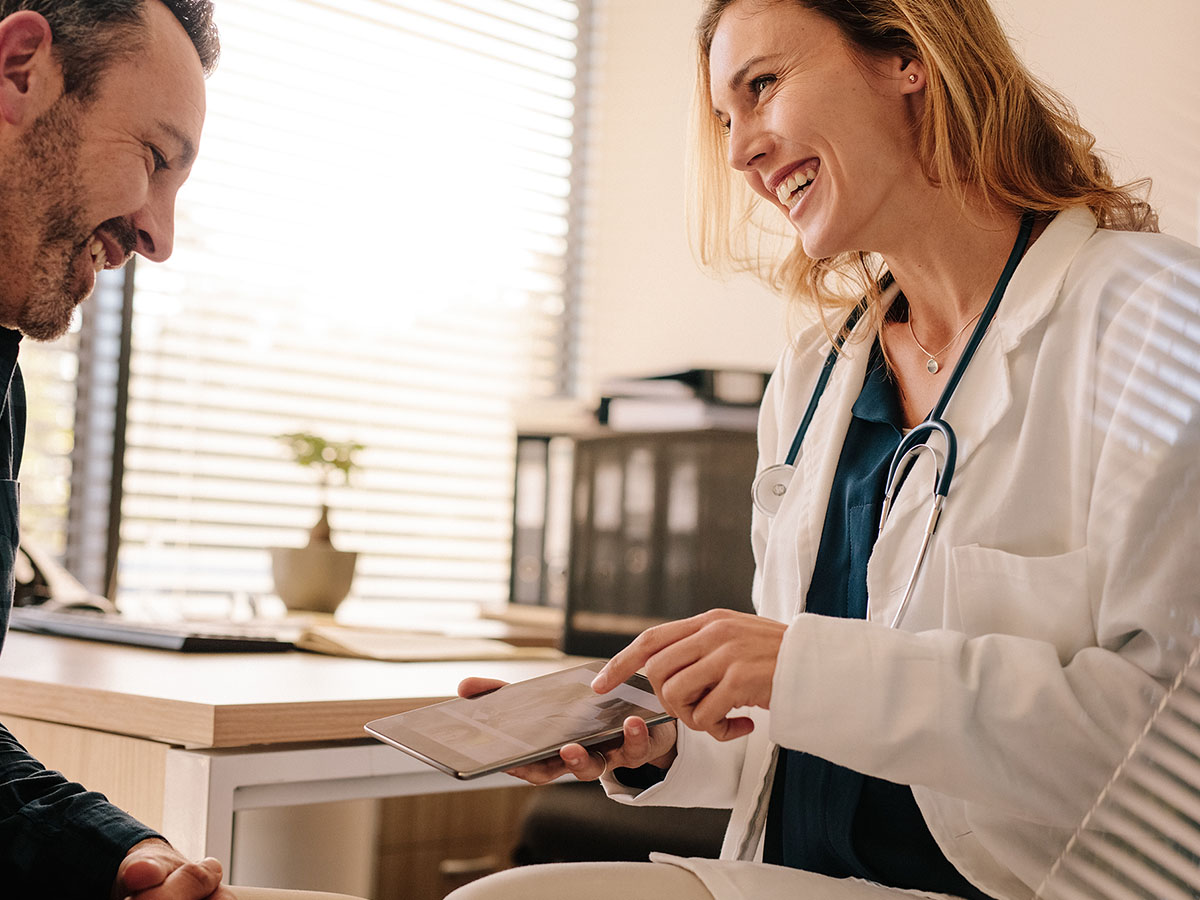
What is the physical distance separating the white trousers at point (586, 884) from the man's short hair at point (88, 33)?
0.73 meters

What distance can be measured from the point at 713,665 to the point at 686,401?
1400mm

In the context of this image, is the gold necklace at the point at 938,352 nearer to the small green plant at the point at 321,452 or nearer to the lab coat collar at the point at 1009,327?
the lab coat collar at the point at 1009,327

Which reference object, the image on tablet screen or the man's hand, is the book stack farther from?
the man's hand

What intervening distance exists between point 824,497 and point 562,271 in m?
2.34

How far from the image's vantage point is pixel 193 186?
274 cm

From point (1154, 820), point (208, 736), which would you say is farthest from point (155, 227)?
point (1154, 820)

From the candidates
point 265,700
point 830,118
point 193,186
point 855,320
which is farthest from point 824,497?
point 193,186

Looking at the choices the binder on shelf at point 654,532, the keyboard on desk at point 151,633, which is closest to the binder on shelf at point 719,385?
the binder on shelf at point 654,532

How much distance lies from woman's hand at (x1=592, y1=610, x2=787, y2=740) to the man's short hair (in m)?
0.66

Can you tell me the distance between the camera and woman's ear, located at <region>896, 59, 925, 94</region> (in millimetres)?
1191

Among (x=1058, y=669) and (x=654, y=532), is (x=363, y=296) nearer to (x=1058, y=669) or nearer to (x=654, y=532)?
(x=654, y=532)

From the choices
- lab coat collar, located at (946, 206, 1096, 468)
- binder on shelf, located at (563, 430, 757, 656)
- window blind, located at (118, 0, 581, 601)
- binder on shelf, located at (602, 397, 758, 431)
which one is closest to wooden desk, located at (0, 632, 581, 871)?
lab coat collar, located at (946, 206, 1096, 468)

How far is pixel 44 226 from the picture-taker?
0.99 meters

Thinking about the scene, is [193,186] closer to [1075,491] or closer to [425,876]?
[425,876]
